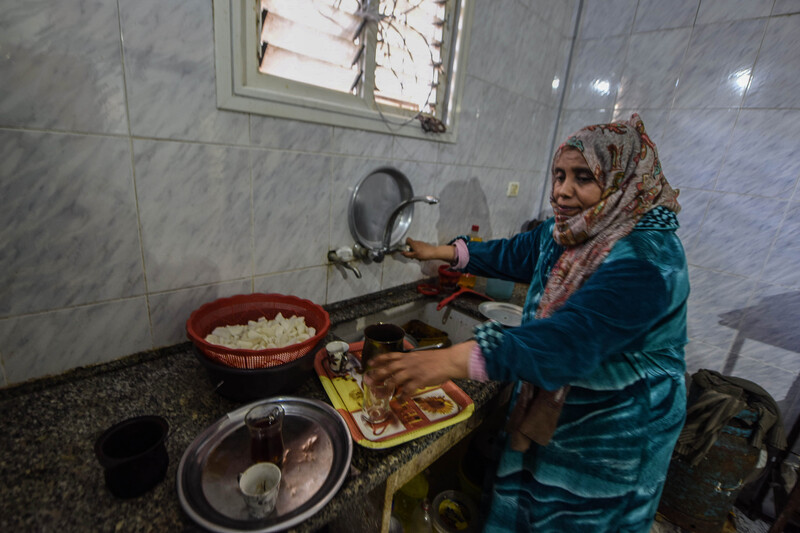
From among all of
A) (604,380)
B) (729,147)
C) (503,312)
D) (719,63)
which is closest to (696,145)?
(729,147)

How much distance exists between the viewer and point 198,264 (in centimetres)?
100

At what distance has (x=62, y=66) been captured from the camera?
0.72m

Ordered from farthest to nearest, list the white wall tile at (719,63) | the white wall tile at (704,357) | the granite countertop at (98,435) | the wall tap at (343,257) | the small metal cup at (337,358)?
the white wall tile at (704,357), the white wall tile at (719,63), the wall tap at (343,257), the small metal cup at (337,358), the granite countertop at (98,435)

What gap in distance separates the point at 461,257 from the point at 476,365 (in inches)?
27.7

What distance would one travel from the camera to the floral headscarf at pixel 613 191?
2.70 feet

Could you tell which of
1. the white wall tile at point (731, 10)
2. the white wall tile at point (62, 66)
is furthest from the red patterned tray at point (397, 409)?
the white wall tile at point (731, 10)

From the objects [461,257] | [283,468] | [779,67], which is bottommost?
[283,468]

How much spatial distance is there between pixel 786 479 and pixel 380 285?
2.13 meters

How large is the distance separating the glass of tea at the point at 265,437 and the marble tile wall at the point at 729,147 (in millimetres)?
2220

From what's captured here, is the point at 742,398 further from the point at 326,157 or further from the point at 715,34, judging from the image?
the point at 326,157

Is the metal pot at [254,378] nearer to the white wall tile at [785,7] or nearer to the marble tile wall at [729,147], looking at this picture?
the marble tile wall at [729,147]

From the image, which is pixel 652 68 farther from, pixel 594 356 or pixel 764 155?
pixel 594 356

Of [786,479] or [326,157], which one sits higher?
[326,157]

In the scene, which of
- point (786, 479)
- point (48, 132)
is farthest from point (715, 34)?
point (48, 132)
